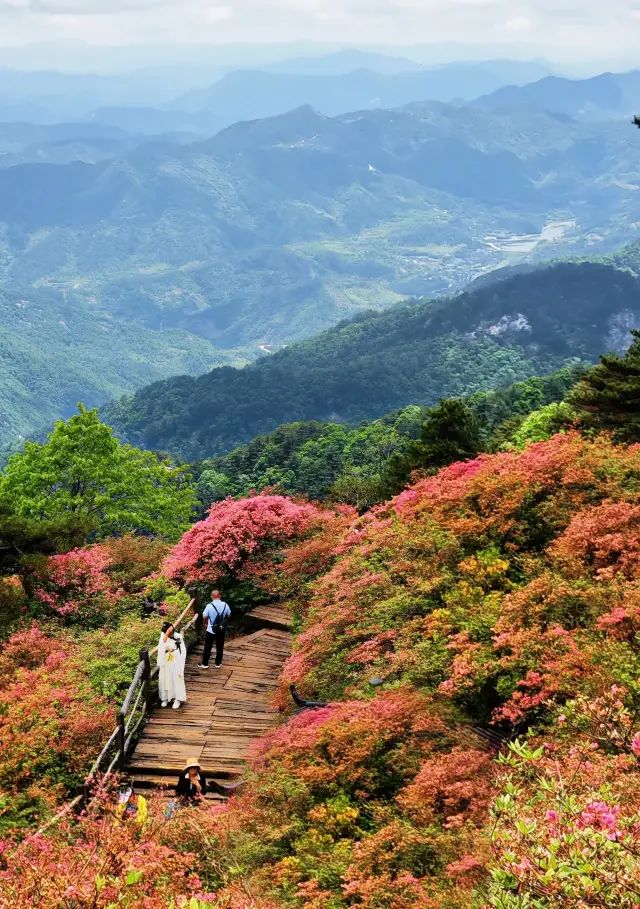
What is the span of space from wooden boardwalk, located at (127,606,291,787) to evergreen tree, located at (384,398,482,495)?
5.72 metres

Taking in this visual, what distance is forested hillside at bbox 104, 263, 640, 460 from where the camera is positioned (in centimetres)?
13150

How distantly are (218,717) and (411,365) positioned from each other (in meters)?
128

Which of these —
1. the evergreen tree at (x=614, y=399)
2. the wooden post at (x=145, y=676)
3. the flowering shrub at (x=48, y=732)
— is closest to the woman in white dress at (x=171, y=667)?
the wooden post at (x=145, y=676)

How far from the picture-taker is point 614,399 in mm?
17172

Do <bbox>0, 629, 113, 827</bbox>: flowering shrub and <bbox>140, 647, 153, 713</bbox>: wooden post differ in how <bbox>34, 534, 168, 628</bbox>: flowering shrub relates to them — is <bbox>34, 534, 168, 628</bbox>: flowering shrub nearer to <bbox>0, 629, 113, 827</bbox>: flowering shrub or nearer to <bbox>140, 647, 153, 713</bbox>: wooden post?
<bbox>0, 629, 113, 827</bbox>: flowering shrub

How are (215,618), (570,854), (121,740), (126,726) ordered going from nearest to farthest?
(570,854), (121,740), (126,726), (215,618)

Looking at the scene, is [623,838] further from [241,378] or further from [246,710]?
[241,378]

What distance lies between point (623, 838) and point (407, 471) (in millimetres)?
16481

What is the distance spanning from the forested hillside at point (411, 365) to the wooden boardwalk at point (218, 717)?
10798 cm

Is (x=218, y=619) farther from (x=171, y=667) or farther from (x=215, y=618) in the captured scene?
(x=171, y=667)

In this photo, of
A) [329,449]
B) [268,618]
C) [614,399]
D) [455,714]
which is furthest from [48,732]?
[329,449]

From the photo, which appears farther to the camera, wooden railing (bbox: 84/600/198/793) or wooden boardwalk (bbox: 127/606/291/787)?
wooden boardwalk (bbox: 127/606/291/787)

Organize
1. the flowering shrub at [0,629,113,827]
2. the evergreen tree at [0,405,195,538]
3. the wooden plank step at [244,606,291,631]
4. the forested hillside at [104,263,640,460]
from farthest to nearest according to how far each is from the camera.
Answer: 1. the forested hillside at [104,263,640,460]
2. the evergreen tree at [0,405,195,538]
3. the wooden plank step at [244,606,291,631]
4. the flowering shrub at [0,629,113,827]

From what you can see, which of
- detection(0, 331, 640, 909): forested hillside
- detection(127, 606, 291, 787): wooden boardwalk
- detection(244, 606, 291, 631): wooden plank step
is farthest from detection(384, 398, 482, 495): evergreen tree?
detection(127, 606, 291, 787): wooden boardwalk
